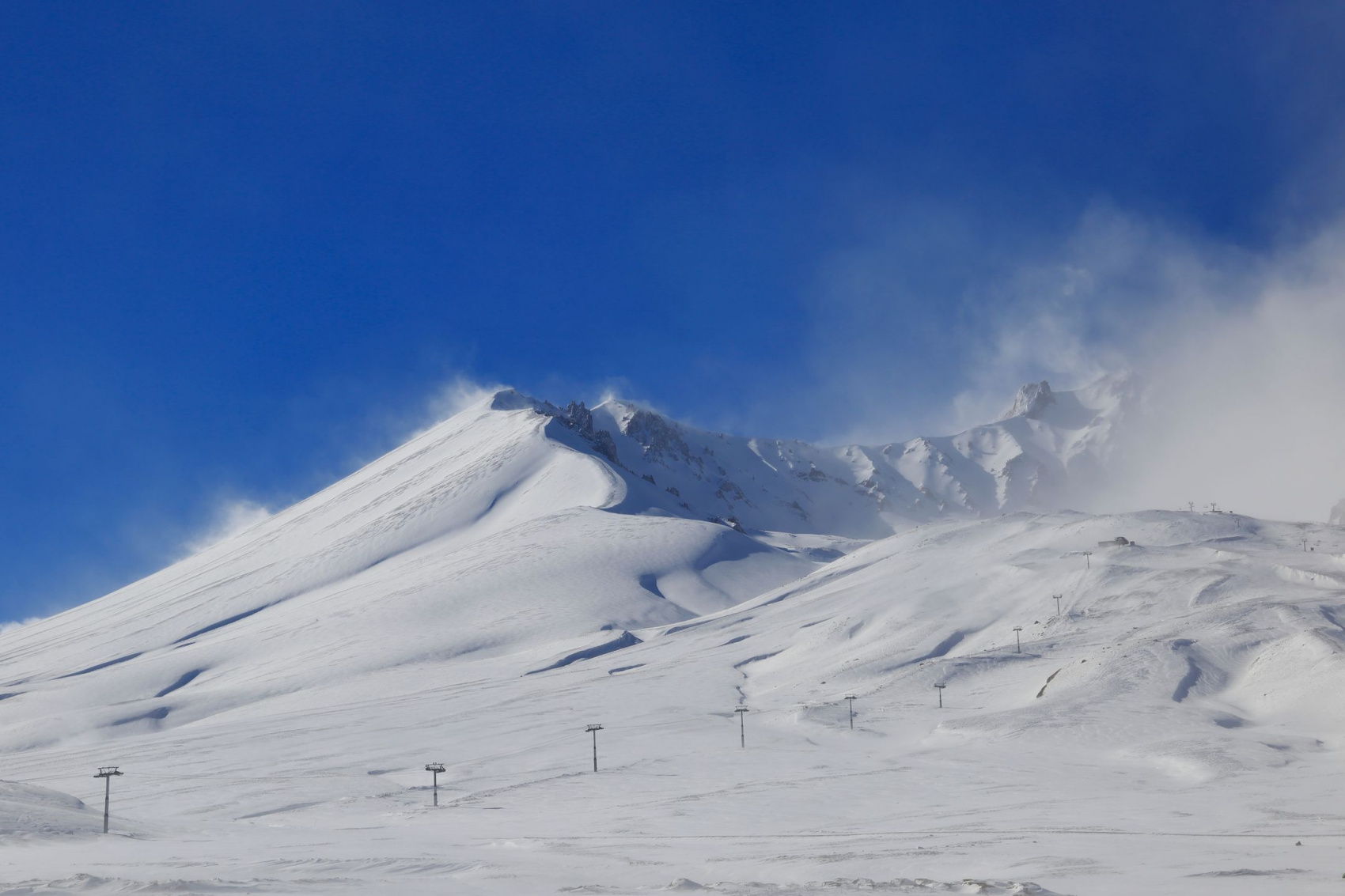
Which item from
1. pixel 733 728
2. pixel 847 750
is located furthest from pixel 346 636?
pixel 847 750

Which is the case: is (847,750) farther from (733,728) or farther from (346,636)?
(346,636)

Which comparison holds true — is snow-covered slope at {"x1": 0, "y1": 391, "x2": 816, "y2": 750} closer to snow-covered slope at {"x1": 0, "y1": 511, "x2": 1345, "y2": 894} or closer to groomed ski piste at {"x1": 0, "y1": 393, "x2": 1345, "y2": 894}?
groomed ski piste at {"x1": 0, "y1": 393, "x2": 1345, "y2": 894}

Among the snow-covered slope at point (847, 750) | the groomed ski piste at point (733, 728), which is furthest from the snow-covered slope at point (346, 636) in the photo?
the snow-covered slope at point (847, 750)

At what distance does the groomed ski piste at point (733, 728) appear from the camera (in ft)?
132

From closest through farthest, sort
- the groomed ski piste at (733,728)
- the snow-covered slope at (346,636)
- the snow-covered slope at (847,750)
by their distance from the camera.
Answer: the snow-covered slope at (847,750)
the groomed ski piste at (733,728)
the snow-covered slope at (346,636)

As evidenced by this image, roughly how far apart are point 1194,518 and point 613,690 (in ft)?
335

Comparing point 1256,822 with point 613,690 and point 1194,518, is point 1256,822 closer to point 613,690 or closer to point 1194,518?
point 613,690

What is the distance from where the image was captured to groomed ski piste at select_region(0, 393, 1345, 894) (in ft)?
132

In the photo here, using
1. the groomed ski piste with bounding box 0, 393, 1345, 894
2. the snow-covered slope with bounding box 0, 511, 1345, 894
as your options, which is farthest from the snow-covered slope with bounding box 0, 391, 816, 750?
the snow-covered slope with bounding box 0, 511, 1345, 894

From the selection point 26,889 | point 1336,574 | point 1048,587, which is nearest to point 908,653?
point 1048,587

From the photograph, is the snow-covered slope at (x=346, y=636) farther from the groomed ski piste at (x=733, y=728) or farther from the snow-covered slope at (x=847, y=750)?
the snow-covered slope at (x=847, y=750)

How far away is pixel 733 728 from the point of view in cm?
9769

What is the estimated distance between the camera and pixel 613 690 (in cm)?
12069

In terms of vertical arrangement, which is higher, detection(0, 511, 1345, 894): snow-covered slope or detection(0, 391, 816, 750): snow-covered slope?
detection(0, 391, 816, 750): snow-covered slope
